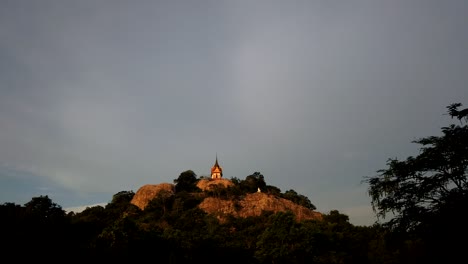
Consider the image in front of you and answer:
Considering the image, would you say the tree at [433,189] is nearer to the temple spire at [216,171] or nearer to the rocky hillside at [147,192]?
the rocky hillside at [147,192]

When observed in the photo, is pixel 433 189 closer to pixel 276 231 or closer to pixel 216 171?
pixel 276 231

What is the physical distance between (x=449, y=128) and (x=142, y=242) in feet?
134

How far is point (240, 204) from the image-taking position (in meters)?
117

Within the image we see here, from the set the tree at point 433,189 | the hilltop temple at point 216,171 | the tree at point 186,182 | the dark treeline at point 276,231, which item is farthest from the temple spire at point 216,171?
the tree at point 433,189

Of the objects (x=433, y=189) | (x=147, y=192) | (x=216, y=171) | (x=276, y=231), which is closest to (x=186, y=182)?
(x=147, y=192)

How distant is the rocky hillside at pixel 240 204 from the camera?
371ft

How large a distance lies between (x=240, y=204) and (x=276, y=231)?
195ft

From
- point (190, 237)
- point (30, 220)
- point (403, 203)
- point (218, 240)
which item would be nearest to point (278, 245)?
point (218, 240)

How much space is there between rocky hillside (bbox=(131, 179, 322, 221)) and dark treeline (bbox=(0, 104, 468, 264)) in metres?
4.03

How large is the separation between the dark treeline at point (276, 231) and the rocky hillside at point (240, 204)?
13.2ft

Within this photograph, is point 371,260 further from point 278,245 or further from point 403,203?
point 403,203

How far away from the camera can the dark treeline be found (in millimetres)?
15523

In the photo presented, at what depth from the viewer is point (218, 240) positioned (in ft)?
208

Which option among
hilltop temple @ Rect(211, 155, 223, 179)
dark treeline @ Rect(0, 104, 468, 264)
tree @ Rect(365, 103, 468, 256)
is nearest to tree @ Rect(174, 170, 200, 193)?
dark treeline @ Rect(0, 104, 468, 264)
